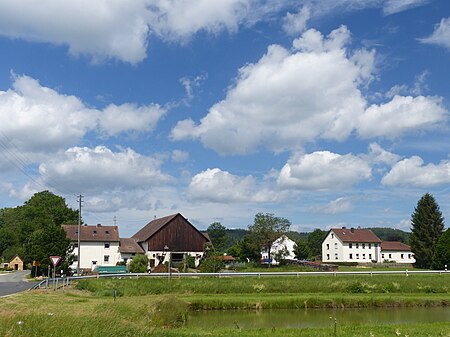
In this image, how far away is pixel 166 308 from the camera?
23.7m

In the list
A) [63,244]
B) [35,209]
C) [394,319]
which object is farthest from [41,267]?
[35,209]

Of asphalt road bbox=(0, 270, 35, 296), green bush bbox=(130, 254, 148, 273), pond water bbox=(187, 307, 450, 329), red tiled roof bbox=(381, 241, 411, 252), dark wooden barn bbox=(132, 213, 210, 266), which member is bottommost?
pond water bbox=(187, 307, 450, 329)

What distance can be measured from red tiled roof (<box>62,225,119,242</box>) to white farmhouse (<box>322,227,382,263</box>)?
49.5 meters

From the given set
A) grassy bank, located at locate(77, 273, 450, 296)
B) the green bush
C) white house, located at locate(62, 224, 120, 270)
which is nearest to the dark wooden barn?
white house, located at locate(62, 224, 120, 270)

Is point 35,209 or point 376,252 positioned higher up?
point 35,209

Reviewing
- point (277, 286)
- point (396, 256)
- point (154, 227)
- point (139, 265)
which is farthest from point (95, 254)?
point (396, 256)

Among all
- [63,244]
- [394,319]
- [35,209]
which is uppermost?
[35,209]

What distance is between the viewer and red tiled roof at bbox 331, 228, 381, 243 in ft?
340

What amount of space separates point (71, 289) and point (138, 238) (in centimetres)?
4582

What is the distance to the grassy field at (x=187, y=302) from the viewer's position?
1229 centimetres

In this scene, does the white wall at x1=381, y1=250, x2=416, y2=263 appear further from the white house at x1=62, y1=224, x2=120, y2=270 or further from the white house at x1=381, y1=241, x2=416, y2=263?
the white house at x1=62, y1=224, x2=120, y2=270

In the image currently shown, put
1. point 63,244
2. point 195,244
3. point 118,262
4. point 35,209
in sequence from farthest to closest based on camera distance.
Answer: point 35,209 → point 195,244 → point 118,262 → point 63,244

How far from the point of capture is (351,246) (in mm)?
103375

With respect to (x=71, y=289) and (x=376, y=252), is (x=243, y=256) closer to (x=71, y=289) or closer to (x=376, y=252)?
(x=376, y=252)
